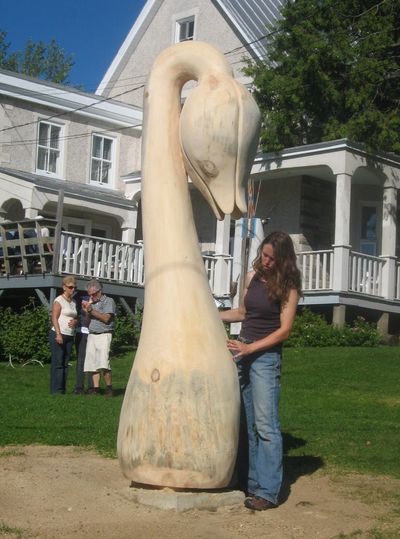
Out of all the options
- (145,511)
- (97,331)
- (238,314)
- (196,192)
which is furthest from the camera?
(196,192)

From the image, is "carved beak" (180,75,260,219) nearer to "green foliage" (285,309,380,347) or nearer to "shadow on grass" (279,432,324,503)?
"shadow on grass" (279,432,324,503)

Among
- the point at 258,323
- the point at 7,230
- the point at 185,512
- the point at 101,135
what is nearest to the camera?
the point at 185,512

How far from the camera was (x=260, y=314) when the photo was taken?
5711mm

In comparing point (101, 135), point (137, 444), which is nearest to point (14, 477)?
point (137, 444)

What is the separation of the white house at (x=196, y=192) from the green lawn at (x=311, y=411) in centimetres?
358

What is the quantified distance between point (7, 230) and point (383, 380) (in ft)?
30.1

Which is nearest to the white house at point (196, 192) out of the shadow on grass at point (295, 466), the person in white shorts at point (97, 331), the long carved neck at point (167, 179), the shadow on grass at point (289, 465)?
the person in white shorts at point (97, 331)

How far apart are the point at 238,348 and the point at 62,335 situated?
5853 millimetres

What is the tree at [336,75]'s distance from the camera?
1898 centimetres

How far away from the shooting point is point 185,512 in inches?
211

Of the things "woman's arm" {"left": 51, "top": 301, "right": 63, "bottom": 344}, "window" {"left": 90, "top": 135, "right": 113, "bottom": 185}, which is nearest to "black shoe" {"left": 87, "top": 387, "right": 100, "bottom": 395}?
"woman's arm" {"left": 51, "top": 301, "right": 63, "bottom": 344}

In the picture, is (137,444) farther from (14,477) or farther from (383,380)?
(383,380)

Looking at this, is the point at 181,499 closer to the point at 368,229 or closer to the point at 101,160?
the point at 368,229

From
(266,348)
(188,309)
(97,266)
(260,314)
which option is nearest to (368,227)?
(97,266)
